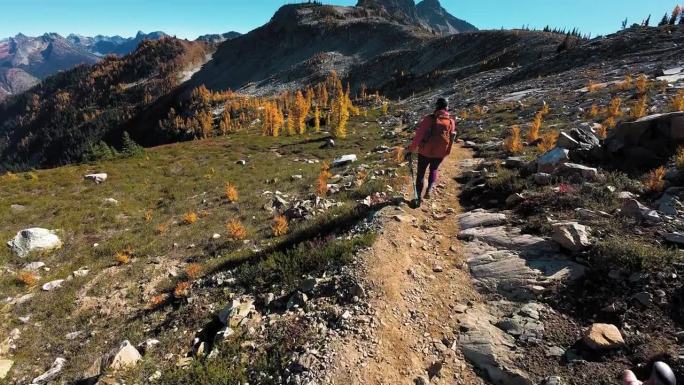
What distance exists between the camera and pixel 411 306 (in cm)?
776

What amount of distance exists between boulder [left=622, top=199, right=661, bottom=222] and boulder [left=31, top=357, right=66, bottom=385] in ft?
47.6

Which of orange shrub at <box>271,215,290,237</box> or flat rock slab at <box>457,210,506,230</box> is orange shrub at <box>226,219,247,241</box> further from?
flat rock slab at <box>457,210,506,230</box>

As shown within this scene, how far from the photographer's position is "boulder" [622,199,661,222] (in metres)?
8.92

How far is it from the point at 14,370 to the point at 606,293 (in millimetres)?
14002

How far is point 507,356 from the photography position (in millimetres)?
6449

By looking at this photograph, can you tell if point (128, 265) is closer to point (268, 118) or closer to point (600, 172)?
point (600, 172)

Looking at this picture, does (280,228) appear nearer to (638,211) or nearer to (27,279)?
(27,279)

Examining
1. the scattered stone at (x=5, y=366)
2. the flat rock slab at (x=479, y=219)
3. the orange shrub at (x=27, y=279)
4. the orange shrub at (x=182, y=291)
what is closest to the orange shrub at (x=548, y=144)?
the flat rock slab at (x=479, y=219)

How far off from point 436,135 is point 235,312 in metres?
7.76

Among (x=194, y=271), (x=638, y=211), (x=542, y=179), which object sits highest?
(x=542, y=179)

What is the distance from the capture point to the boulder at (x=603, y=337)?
19.7 feet

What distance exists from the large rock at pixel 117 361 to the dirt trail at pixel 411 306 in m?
4.54

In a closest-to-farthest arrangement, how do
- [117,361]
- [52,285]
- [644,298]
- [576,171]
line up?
[644,298] < [117,361] < [576,171] < [52,285]

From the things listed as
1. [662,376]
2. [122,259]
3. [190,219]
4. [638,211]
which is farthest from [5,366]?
[638,211]
